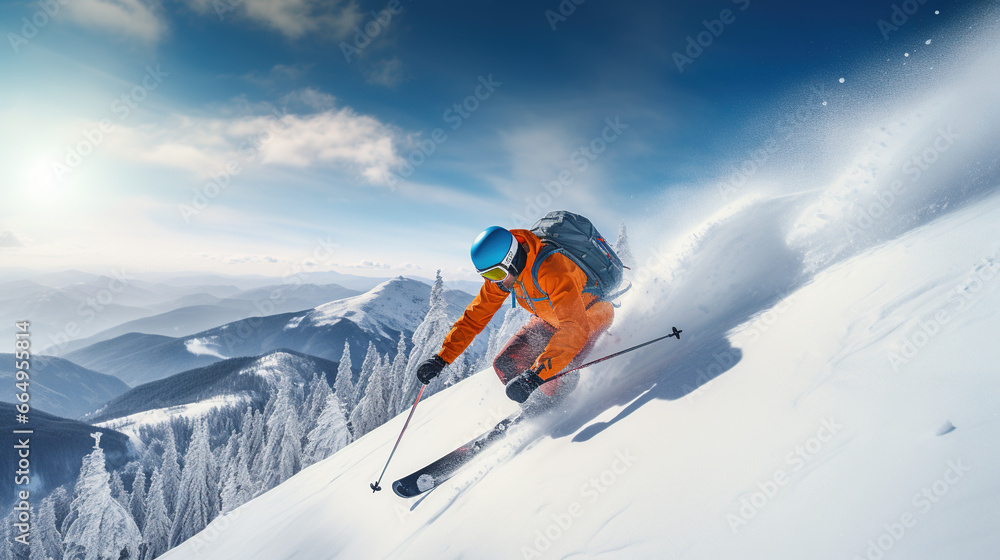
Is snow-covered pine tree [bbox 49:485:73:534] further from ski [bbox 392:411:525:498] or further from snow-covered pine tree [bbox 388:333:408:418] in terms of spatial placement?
ski [bbox 392:411:525:498]

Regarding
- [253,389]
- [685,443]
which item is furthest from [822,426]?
[253,389]

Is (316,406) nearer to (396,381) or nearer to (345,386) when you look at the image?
(345,386)

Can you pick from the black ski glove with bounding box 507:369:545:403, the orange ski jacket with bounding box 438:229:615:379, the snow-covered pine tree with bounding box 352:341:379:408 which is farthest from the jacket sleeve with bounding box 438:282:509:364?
the snow-covered pine tree with bounding box 352:341:379:408

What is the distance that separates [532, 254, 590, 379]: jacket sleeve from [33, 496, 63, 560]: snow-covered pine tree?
48.1 m

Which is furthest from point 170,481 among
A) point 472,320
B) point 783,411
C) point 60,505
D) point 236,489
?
point 783,411

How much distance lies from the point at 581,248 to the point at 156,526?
145 feet

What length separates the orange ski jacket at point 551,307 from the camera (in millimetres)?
4391

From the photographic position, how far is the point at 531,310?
5137mm

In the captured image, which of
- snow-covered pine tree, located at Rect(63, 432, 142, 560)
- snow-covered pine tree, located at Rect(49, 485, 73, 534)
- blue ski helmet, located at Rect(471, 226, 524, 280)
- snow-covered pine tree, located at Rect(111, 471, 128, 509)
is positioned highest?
snow-covered pine tree, located at Rect(49, 485, 73, 534)

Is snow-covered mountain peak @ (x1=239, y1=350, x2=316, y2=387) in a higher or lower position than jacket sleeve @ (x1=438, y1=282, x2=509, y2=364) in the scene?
higher

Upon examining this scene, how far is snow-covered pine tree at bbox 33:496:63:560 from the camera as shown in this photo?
30.4 m

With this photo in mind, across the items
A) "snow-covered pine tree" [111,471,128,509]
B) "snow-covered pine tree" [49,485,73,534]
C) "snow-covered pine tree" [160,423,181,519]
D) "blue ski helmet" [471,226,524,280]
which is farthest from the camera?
"snow-covered pine tree" [49,485,73,534]

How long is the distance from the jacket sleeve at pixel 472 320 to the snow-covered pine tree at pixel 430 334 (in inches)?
729

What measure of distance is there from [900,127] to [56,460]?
3824 inches
